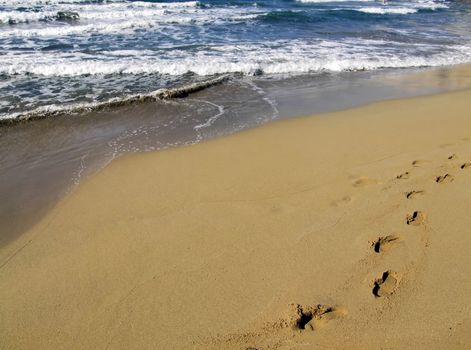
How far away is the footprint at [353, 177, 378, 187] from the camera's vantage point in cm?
441

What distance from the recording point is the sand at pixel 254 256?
2.71 metres

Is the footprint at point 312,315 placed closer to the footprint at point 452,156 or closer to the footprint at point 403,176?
the footprint at point 403,176

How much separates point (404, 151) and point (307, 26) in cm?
1215

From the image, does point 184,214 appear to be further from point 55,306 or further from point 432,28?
point 432,28

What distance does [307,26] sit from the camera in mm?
15945

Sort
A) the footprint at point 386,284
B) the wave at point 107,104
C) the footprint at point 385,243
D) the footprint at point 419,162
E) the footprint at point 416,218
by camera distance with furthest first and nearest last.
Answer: the wave at point 107,104 < the footprint at point 419,162 < the footprint at point 416,218 < the footprint at point 385,243 < the footprint at point 386,284

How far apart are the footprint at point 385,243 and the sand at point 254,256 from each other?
2cm

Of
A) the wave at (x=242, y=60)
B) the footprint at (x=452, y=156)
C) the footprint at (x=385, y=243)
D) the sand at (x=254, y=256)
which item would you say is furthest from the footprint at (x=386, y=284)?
the wave at (x=242, y=60)

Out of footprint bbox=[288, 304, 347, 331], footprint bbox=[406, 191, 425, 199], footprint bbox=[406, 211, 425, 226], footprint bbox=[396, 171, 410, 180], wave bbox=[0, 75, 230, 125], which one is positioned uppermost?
wave bbox=[0, 75, 230, 125]

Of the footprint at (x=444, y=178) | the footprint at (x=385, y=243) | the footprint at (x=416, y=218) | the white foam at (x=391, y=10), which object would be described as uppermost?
the white foam at (x=391, y=10)

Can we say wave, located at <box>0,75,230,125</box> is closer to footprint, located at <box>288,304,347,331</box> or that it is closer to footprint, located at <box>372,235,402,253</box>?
footprint, located at <box>372,235,402,253</box>

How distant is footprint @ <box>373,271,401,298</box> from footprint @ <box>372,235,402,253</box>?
12.2 inches

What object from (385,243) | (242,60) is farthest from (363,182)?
(242,60)

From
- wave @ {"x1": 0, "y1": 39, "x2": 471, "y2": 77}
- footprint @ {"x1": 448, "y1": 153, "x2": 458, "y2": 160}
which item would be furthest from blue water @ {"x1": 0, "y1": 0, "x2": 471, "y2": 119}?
footprint @ {"x1": 448, "y1": 153, "x2": 458, "y2": 160}
